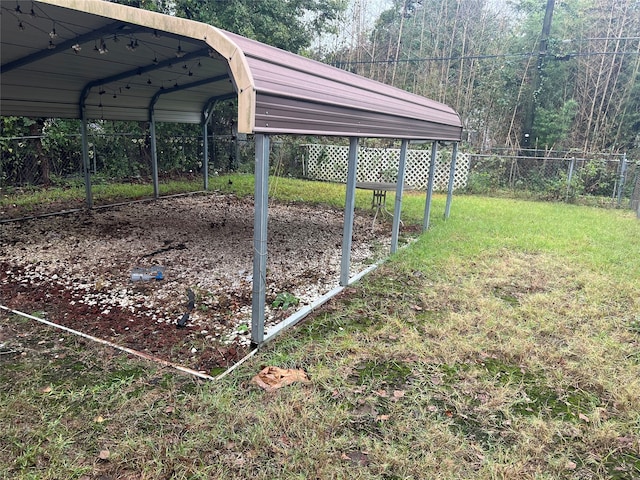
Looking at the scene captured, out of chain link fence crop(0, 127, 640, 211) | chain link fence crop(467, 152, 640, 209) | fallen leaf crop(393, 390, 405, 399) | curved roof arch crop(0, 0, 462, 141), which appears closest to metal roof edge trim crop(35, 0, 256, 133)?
curved roof arch crop(0, 0, 462, 141)

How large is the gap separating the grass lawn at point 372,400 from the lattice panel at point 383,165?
7.88 m

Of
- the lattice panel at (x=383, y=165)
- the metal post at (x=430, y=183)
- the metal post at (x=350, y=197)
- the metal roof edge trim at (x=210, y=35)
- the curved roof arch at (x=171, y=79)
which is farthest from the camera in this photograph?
the lattice panel at (x=383, y=165)

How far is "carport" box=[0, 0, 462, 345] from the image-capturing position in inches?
101

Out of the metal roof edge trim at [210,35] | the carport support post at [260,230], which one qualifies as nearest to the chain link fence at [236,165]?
the metal roof edge trim at [210,35]

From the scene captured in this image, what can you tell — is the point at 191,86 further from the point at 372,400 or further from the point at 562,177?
the point at 562,177

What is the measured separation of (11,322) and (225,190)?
7.02 metres

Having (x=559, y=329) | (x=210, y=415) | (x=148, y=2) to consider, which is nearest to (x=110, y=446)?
(x=210, y=415)

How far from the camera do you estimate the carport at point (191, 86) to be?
2.56 metres

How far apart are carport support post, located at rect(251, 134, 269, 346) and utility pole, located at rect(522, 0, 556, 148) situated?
37.6 feet

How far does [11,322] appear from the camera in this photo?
3.14 metres

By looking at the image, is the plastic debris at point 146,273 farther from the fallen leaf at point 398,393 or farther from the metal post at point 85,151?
the metal post at point 85,151

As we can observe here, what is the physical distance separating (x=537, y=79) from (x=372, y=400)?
40.0ft

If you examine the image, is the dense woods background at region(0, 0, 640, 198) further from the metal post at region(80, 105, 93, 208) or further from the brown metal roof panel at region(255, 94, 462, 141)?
the brown metal roof panel at region(255, 94, 462, 141)

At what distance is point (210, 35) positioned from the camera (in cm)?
254
